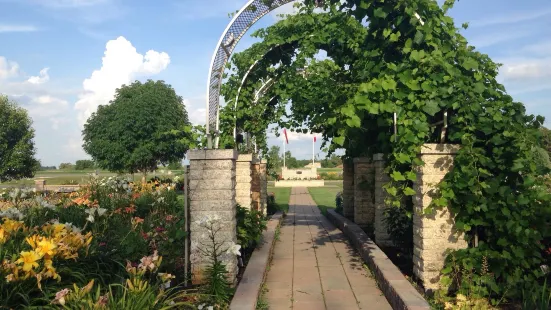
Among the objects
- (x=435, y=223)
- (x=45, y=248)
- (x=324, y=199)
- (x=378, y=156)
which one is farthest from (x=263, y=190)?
(x=324, y=199)

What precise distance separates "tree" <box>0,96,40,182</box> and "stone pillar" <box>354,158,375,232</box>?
95.3 ft

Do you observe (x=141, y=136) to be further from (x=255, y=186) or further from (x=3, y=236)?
(x=3, y=236)

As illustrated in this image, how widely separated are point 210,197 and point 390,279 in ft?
7.31

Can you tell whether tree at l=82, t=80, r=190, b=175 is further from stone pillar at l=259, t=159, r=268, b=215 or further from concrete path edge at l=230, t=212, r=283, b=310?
concrete path edge at l=230, t=212, r=283, b=310

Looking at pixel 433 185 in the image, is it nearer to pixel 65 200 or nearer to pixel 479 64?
pixel 479 64

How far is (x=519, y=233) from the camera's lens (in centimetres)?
416

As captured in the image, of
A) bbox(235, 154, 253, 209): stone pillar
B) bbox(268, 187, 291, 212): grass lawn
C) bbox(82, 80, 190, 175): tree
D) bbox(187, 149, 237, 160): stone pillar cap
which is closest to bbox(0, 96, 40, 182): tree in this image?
bbox(82, 80, 190, 175): tree

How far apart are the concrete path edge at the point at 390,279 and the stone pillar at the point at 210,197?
5.77 feet

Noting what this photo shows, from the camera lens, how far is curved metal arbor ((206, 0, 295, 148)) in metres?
5.86

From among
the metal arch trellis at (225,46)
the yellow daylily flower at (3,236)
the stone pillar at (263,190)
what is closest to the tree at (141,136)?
the stone pillar at (263,190)

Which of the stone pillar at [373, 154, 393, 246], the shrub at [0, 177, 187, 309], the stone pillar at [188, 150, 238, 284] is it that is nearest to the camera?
the shrub at [0, 177, 187, 309]

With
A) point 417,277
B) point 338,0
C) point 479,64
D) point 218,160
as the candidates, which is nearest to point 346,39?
point 338,0

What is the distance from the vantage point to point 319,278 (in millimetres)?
5930

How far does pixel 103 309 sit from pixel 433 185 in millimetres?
3423
